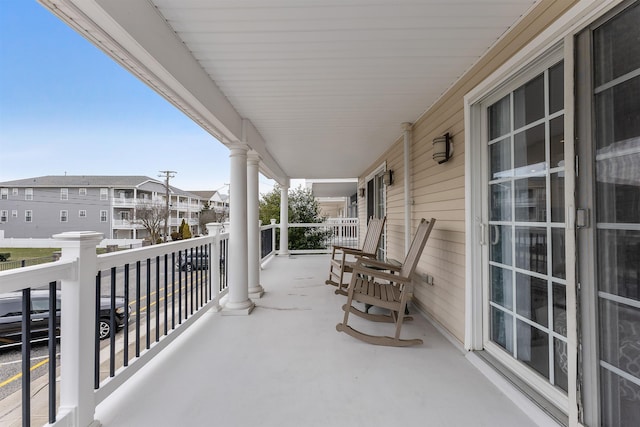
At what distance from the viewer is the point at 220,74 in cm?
239

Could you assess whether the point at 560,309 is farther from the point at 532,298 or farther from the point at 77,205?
the point at 77,205

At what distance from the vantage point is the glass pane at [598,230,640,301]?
1211 millimetres

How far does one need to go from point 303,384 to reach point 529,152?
204 centimetres

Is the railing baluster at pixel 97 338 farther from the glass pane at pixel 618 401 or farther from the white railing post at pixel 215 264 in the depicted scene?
the glass pane at pixel 618 401

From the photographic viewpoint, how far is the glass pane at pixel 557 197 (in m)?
1.61

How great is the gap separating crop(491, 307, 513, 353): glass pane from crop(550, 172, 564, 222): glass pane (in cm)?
79

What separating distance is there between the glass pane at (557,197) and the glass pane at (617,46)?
483mm

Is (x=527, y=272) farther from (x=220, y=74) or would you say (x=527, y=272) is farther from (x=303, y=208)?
(x=303, y=208)

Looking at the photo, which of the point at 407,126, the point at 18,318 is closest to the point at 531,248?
the point at 407,126

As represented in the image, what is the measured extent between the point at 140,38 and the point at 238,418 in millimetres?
2052

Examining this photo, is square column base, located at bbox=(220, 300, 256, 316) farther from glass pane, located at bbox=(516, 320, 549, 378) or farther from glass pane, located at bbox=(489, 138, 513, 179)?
glass pane, located at bbox=(489, 138, 513, 179)

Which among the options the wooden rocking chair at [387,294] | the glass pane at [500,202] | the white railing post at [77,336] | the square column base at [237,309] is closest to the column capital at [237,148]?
the square column base at [237,309]

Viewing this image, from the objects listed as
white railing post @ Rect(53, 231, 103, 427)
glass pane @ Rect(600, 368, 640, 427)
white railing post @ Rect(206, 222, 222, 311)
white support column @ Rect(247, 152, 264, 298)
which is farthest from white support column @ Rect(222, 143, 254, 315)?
glass pane @ Rect(600, 368, 640, 427)

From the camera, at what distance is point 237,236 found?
342 cm
